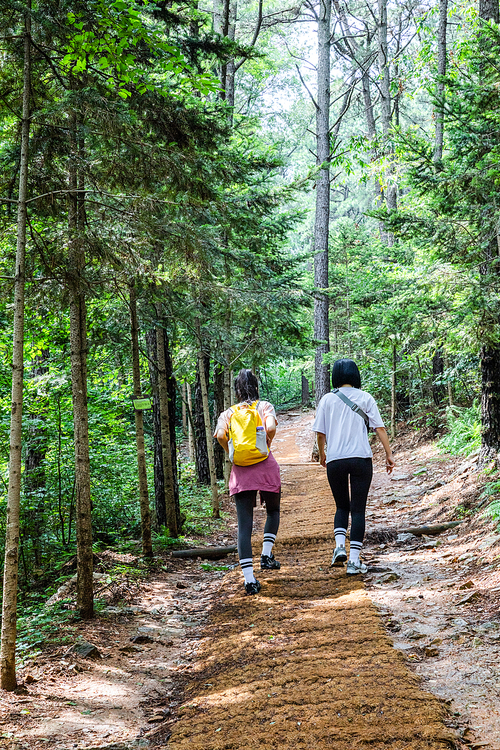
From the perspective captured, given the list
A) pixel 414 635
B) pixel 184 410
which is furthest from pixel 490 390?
pixel 184 410

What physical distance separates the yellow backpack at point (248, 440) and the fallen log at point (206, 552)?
304cm

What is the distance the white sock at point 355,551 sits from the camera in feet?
16.7

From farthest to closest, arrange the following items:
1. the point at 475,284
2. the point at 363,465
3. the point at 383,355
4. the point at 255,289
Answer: the point at 383,355, the point at 255,289, the point at 475,284, the point at 363,465

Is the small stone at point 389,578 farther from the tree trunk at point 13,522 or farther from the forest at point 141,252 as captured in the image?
the tree trunk at point 13,522

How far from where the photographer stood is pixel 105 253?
4.88 meters

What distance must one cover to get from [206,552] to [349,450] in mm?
3494

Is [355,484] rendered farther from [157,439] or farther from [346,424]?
[157,439]

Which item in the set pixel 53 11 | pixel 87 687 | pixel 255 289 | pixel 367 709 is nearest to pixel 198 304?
pixel 255 289

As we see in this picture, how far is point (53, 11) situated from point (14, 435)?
3708mm

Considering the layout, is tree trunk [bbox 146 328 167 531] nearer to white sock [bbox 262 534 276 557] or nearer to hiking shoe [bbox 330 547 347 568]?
white sock [bbox 262 534 276 557]

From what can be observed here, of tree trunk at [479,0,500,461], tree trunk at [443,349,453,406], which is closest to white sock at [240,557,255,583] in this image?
tree trunk at [479,0,500,461]

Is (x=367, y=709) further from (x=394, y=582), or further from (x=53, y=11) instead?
(x=53, y=11)

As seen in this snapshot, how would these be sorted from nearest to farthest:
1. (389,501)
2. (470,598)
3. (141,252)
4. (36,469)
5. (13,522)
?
(13,522) → (470,598) → (141,252) → (36,469) → (389,501)

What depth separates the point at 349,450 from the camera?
506cm
